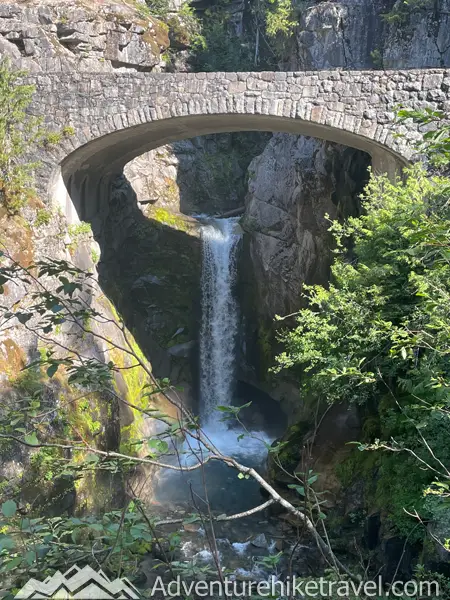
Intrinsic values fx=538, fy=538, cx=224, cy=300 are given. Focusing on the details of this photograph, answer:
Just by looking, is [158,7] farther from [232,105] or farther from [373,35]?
[232,105]

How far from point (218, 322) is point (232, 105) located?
301 inches

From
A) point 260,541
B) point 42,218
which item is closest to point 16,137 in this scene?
point 42,218

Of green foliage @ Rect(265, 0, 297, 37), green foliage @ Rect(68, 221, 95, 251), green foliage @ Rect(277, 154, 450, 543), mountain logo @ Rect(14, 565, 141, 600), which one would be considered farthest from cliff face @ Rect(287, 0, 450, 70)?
mountain logo @ Rect(14, 565, 141, 600)

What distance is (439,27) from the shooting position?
14172 millimetres

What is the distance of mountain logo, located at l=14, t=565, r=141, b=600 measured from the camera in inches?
76.0

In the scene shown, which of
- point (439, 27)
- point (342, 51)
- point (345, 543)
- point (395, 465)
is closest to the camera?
point (395, 465)

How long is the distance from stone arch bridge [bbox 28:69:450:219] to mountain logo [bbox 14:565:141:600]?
860 centimetres

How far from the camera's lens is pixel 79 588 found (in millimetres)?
2018

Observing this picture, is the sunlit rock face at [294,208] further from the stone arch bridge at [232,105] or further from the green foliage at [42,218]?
the green foliage at [42,218]

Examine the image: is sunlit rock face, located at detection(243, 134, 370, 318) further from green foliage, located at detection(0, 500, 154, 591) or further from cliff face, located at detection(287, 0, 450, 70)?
green foliage, located at detection(0, 500, 154, 591)

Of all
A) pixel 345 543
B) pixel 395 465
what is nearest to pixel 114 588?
pixel 395 465

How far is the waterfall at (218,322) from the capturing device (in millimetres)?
15891

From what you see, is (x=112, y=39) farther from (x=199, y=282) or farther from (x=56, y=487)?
(x=56, y=487)

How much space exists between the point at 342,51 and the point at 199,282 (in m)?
7.92
